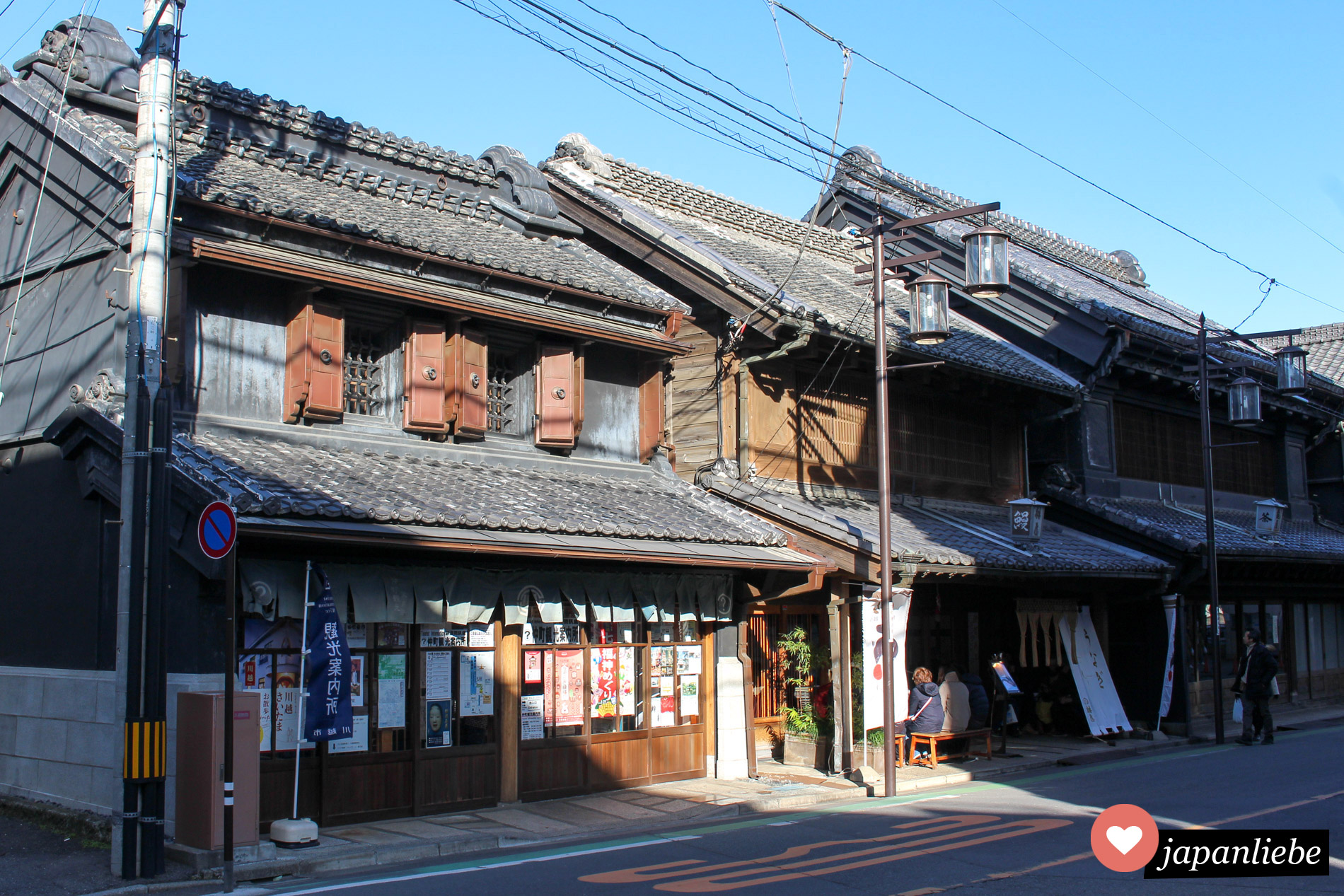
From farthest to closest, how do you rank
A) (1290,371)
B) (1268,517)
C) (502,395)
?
1. (1268,517)
2. (1290,371)
3. (502,395)

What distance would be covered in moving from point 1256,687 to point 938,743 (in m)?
6.48

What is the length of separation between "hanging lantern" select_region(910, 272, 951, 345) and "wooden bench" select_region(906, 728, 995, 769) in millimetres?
5729

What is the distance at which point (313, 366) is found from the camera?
13.2m

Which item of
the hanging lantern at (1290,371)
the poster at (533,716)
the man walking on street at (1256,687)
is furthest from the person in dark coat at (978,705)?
the hanging lantern at (1290,371)

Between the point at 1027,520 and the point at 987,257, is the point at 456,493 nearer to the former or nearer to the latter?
the point at 987,257

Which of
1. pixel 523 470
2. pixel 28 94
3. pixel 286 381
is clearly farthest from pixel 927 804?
pixel 28 94

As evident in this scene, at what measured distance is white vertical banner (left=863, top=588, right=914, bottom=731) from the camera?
1564 centimetres

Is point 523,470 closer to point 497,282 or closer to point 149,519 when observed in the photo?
point 497,282

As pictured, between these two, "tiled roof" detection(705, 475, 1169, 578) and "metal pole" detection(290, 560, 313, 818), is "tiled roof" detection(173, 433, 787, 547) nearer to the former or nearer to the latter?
"metal pole" detection(290, 560, 313, 818)

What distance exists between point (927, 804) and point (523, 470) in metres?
6.68

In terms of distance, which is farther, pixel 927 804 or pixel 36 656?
pixel 927 804

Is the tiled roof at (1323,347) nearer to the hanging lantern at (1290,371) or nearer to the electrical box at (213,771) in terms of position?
the hanging lantern at (1290,371)

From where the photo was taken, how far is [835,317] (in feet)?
60.0

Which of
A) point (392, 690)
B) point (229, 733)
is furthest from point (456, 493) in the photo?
point (229, 733)
